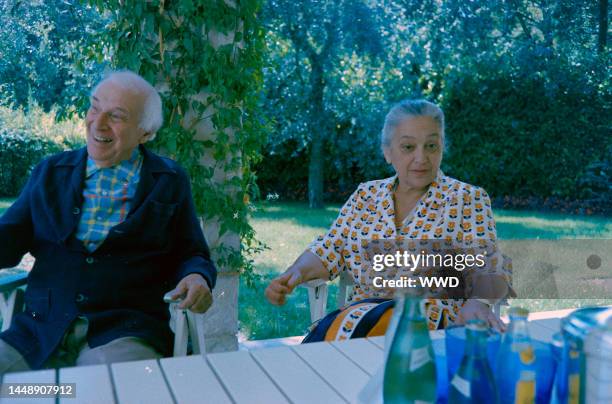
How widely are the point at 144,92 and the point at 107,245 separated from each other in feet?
1.74

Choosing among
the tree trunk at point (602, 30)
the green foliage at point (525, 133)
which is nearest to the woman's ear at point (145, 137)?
the green foliage at point (525, 133)

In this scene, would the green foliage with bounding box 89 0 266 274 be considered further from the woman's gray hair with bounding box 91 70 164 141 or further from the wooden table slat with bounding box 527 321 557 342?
the wooden table slat with bounding box 527 321 557 342

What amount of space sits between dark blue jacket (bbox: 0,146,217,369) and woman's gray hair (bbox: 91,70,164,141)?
0.50 ft

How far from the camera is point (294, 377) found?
52.2 inches

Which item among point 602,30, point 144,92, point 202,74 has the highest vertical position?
point 602,30

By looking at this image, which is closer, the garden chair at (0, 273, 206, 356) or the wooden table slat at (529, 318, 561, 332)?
the wooden table slat at (529, 318, 561, 332)

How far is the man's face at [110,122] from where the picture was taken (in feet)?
6.74

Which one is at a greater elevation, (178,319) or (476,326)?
(476,326)

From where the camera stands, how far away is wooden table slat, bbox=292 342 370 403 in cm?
128

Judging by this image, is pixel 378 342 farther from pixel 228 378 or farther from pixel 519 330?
pixel 519 330

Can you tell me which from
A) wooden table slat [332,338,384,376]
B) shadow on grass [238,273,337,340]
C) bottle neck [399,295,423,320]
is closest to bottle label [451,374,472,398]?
bottle neck [399,295,423,320]

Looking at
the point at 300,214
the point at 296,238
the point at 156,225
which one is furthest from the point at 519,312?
the point at 300,214

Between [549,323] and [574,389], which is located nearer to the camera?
[574,389]

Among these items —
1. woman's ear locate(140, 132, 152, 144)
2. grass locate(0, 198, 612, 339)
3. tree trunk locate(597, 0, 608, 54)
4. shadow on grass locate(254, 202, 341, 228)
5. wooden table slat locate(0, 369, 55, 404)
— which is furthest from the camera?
tree trunk locate(597, 0, 608, 54)
